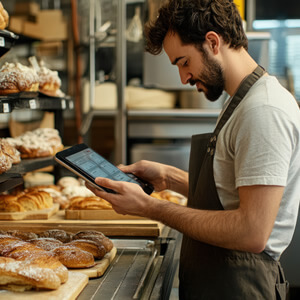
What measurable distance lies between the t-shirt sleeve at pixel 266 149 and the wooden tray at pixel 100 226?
35.2 inches

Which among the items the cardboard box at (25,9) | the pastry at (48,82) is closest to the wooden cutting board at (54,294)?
the pastry at (48,82)

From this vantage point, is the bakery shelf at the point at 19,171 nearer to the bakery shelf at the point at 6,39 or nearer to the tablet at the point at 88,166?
the tablet at the point at 88,166

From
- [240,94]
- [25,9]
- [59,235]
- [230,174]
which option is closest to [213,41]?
[240,94]

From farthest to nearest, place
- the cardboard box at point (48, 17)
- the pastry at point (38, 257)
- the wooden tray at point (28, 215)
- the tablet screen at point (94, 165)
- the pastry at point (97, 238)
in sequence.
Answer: the cardboard box at point (48, 17) < the wooden tray at point (28, 215) < the pastry at point (97, 238) < the tablet screen at point (94, 165) < the pastry at point (38, 257)

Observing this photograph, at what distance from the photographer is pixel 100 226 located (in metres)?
2.26

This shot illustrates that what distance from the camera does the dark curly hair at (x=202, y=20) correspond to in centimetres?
162

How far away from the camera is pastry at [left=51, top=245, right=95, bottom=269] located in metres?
1.62

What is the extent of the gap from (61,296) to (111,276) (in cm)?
34

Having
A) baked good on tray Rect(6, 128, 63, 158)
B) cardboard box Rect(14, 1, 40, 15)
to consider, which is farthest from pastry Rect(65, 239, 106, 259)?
cardboard box Rect(14, 1, 40, 15)

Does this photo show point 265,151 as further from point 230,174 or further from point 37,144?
point 37,144

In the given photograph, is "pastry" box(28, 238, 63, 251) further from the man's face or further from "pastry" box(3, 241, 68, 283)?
the man's face

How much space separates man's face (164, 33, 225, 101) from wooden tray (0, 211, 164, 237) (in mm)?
758

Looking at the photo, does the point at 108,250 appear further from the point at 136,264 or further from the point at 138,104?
the point at 138,104

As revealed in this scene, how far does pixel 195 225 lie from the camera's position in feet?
4.97
